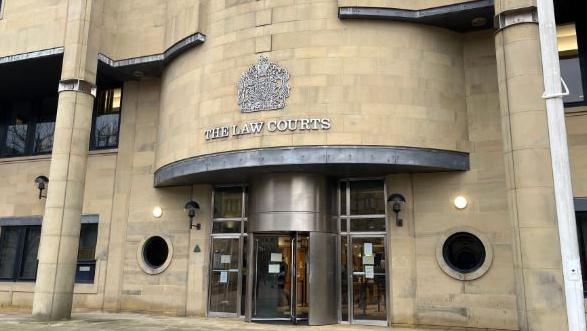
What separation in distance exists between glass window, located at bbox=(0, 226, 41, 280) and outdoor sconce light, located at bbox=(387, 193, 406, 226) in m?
13.6

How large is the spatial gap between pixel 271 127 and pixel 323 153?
167 cm

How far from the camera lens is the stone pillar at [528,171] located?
10.6m

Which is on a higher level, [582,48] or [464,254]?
[582,48]

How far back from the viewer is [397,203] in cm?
1477

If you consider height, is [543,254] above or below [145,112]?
below

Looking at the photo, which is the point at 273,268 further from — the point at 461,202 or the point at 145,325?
the point at 461,202

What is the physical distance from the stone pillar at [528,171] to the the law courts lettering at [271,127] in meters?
4.59

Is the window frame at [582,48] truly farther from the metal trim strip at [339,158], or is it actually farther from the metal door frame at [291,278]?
the metal door frame at [291,278]

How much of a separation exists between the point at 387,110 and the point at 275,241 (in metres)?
4.94

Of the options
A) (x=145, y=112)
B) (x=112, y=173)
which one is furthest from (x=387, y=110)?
(x=112, y=173)

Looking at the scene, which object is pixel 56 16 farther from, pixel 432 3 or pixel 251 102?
pixel 432 3

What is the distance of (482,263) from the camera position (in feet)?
46.0

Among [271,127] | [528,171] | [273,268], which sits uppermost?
[271,127]

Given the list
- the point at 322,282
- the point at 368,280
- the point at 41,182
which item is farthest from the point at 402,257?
the point at 41,182
